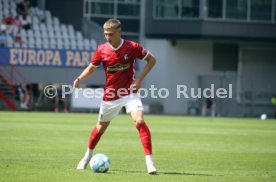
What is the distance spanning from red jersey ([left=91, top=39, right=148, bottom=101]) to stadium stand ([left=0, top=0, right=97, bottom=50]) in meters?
29.2

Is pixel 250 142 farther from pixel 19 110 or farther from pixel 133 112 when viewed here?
pixel 19 110

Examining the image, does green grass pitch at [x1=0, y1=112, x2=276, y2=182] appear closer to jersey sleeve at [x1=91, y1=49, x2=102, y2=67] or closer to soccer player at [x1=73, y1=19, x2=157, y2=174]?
soccer player at [x1=73, y1=19, x2=157, y2=174]

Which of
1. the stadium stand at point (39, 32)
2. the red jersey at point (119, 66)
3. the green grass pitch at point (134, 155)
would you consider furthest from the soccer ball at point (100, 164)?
the stadium stand at point (39, 32)

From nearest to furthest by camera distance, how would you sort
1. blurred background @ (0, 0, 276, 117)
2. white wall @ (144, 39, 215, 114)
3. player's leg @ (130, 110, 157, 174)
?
player's leg @ (130, 110, 157, 174)
blurred background @ (0, 0, 276, 117)
white wall @ (144, 39, 215, 114)

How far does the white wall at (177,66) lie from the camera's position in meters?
49.6

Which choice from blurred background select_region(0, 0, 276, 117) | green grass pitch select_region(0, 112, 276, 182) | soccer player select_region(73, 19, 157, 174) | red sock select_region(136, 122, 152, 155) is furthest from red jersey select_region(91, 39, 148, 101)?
blurred background select_region(0, 0, 276, 117)

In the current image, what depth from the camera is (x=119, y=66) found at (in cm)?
1212

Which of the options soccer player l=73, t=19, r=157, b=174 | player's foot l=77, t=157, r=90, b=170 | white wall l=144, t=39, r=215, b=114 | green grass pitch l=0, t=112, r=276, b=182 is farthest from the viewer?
white wall l=144, t=39, r=215, b=114

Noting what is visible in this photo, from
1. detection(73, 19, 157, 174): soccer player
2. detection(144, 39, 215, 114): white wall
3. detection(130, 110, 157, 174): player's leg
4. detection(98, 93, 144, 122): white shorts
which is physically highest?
detection(73, 19, 157, 174): soccer player

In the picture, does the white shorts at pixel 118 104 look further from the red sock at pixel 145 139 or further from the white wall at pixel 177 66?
the white wall at pixel 177 66

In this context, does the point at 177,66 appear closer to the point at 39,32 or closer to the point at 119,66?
the point at 39,32

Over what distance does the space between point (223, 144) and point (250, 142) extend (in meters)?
1.37

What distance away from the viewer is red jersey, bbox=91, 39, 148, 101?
39.7 ft

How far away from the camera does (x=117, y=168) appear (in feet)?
41.7
